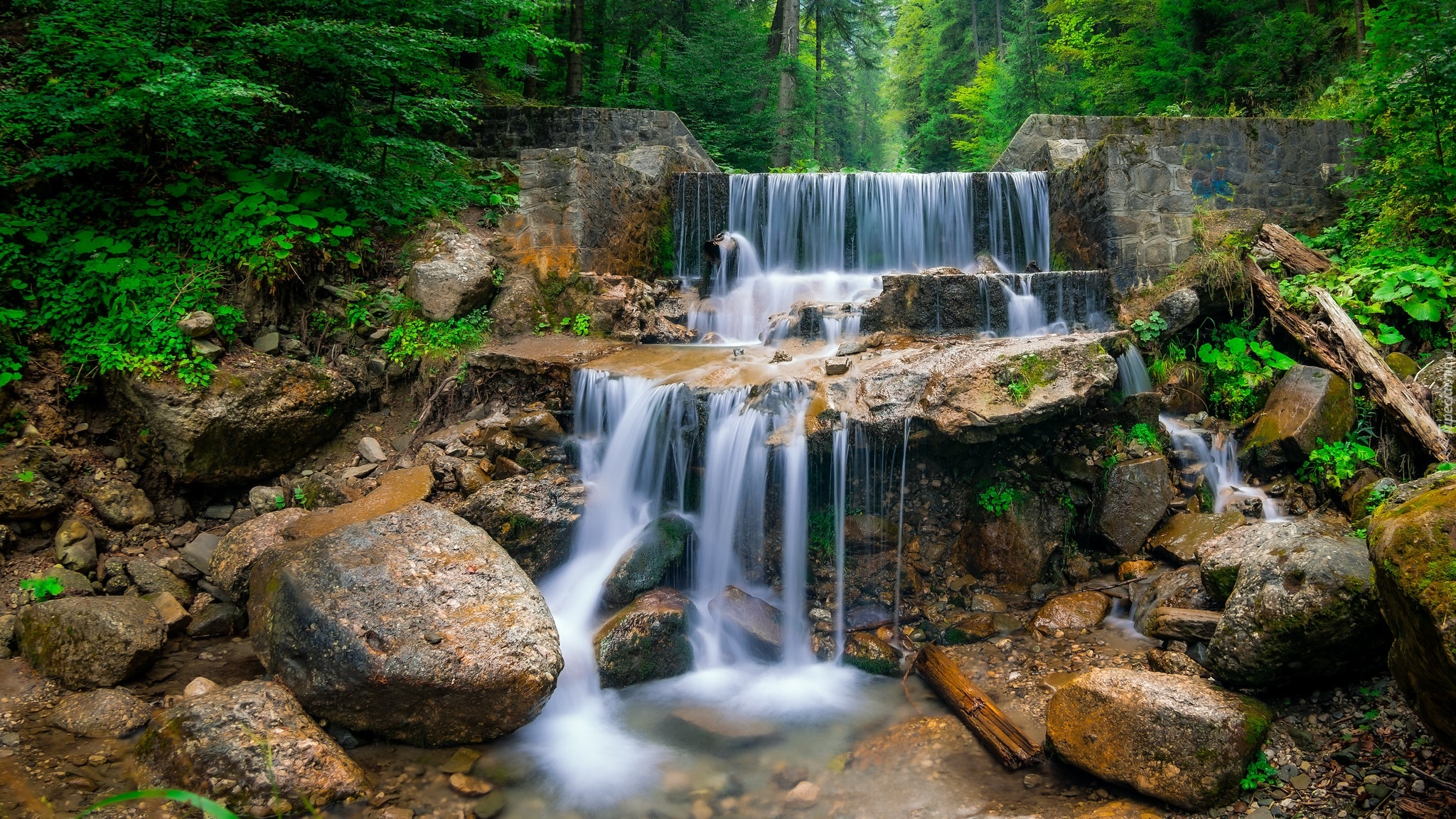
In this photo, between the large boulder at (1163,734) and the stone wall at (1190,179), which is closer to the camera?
the large boulder at (1163,734)

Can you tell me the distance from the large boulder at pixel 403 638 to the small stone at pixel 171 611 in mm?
844

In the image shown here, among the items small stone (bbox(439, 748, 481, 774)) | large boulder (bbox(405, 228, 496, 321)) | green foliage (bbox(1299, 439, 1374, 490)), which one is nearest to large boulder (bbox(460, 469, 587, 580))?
small stone (bbox(439, 748, 481, 774))

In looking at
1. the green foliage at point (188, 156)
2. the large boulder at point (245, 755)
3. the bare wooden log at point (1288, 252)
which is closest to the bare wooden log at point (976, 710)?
the large boulder at point (245, 755)

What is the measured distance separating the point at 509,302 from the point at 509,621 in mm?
4217

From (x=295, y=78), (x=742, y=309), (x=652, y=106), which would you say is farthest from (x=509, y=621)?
(x=652, y=106)

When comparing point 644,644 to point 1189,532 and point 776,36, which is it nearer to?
point 1189,532

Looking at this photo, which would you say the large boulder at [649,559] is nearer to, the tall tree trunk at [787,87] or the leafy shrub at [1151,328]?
the leafy shrub at [1151,328]

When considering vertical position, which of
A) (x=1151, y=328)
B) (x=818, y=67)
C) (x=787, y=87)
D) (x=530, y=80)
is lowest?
(x=1151, y=328)

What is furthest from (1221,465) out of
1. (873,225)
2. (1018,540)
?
(873,225)

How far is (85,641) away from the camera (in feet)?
13.8

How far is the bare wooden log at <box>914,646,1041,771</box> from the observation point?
3.83 metres

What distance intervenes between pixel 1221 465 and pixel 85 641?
8.47m

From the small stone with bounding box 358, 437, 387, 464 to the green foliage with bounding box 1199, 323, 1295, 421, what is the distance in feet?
25.6

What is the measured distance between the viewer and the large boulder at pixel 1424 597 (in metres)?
2.41
